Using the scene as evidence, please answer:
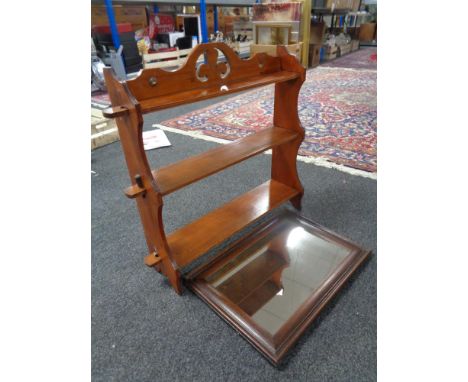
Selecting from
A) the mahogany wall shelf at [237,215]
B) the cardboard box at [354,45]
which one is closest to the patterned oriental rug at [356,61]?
the cardboard box at [354,45]

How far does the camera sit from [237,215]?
3.97 feet

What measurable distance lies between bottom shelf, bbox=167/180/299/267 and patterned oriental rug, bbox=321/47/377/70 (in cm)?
355

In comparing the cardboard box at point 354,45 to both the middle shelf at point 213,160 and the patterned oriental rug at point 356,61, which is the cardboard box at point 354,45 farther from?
the middle shelf at point 213,160

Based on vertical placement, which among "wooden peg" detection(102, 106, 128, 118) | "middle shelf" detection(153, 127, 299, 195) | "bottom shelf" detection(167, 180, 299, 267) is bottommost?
"bottom shelf" detection(167, 180, 299, 267)

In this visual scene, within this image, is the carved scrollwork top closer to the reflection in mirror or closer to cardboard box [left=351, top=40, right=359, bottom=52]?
the reflection in mirror

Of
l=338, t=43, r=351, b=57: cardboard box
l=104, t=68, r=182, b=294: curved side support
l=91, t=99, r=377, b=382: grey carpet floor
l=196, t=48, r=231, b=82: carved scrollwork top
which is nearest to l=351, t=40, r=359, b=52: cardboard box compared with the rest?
l=338, t=43, r=351, b=57: cardboard box

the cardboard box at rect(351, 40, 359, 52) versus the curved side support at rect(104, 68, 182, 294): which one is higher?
the cardboard box at rect(351, 40, 359, 52)

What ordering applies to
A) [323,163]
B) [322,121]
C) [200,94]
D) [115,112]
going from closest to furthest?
[115,112], [200,94], [323,163], [322,121]

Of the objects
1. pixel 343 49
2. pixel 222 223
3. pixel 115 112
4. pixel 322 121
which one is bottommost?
pixel 222 223

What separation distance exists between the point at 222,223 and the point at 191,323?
0.39m

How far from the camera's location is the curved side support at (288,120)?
1.11 meters

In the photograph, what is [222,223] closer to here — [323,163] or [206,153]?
[206,153]

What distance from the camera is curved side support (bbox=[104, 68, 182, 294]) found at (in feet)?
2.46

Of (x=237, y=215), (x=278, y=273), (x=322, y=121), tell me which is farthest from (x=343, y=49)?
(x=278, y=273)
